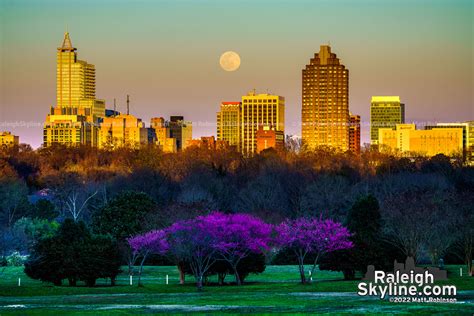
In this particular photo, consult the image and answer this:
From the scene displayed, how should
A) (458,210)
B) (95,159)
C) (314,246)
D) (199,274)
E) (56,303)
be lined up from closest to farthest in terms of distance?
1. (56,303)
2. (199,274)
3. (314,246)
4. (458,210)
5. (95,159)

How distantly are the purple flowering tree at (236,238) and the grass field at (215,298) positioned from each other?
1672mm

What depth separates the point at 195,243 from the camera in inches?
2405

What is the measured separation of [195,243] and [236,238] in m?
2.43

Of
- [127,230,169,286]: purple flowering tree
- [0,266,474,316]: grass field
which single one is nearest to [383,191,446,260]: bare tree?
[0,266,474,316]: grass field

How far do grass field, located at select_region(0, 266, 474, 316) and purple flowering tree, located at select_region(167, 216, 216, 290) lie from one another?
1368 millimetres

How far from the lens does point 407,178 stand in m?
119

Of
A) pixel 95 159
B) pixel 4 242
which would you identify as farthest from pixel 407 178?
pixel 95 159

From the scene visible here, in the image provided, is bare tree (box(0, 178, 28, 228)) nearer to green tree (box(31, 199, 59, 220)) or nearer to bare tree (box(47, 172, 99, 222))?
green tree (box(31, 199, 59, 220))

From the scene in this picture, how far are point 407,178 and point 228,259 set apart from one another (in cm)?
5963

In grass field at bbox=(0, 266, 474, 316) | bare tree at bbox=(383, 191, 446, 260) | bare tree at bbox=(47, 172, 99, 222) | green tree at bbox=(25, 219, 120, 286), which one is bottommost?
grass field at bbox=(0, 266, 474, 316)

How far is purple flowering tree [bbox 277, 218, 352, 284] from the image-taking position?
62.1m

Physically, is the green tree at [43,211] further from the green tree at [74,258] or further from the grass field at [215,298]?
the green tree at [74,258]

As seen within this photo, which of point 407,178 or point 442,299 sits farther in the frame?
point 407,178

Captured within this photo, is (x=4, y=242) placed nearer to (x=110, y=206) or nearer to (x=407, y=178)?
(x=110, y=206)
